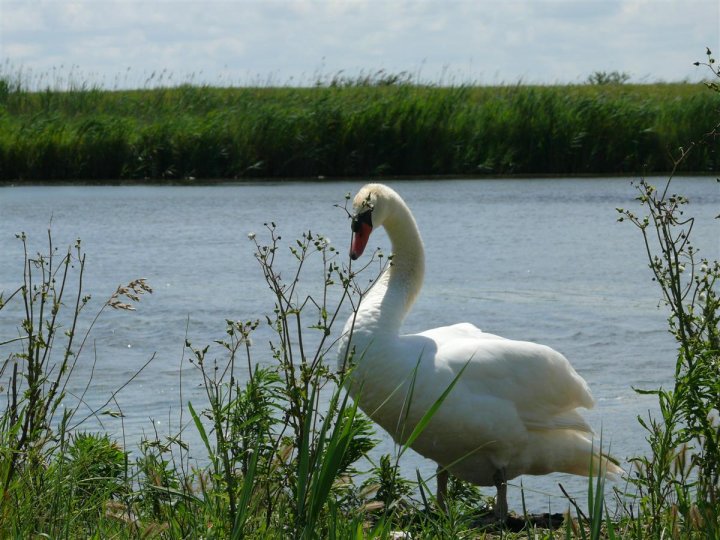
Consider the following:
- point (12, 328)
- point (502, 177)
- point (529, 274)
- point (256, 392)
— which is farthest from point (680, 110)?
point (256, 392)

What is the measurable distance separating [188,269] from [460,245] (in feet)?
9.97

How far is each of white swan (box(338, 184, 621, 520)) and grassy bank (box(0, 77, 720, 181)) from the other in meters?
15.0

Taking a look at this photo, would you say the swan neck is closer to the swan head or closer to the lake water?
the swan head

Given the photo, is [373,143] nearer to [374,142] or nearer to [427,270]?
[374,142]

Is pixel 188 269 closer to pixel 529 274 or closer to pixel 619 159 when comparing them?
pixel 529 274

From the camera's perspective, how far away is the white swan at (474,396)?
4.56 m

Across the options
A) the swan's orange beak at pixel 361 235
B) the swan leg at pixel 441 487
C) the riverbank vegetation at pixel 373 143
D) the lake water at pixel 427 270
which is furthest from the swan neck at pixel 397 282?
the riverbank vegetation at pixel 373 143

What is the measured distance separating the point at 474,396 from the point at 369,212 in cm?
115

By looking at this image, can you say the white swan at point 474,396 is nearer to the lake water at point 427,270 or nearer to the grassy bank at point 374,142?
the lake water at point 427,270

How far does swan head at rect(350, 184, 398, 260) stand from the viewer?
5309 mm

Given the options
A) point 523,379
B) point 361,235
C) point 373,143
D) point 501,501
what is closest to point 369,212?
point 361,235

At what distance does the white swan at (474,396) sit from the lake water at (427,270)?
173mm

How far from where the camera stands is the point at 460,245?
12.3 metres

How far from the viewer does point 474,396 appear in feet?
15.3
